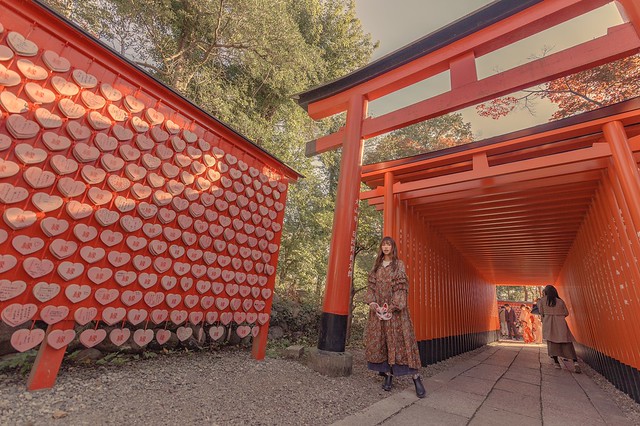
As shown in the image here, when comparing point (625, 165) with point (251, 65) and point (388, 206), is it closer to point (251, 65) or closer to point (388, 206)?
point (388, 206)

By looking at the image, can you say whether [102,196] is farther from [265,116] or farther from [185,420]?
[265,116]

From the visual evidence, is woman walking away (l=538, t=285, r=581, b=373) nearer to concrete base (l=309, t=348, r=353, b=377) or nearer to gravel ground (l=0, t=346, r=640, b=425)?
gravel ground (l=0, t=346, r=640, b=425)

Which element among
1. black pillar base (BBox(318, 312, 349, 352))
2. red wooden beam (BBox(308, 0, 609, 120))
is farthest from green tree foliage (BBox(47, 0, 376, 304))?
black pillar base (BBox(318, 312, 349, 352))

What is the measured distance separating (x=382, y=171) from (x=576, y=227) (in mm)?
4576

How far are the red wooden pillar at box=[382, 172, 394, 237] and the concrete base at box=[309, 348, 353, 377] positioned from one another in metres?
2.20

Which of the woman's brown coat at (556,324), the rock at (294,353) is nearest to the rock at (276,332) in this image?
the rock at (294,353)

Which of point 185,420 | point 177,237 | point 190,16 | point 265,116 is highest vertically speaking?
point 190,16

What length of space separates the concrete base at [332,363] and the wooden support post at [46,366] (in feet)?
7.64

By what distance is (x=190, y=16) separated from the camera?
24.9ft

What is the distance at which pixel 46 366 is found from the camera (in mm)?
2049

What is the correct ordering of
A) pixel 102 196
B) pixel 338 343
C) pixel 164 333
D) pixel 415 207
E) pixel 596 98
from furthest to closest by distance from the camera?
1. pixel 596 98
2. pixel 415 207
3. pixel 338 343
4. pixel 164 333
5. pixel 102 196

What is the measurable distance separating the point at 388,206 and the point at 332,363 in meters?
2.75

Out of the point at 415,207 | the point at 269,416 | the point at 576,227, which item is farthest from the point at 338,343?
the point at 576,227

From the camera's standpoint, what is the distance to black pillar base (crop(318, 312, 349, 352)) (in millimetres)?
3476
